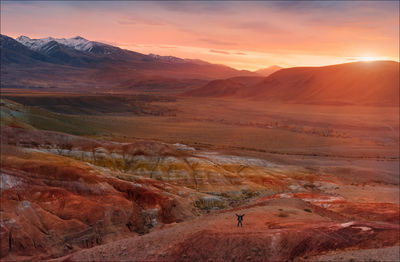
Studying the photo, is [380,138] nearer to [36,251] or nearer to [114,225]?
[114,225]

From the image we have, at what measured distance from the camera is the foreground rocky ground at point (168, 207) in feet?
52.5

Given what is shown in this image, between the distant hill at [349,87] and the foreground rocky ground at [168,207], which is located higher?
the distant hill at [349,87]

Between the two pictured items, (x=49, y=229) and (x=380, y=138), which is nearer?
(x=49, y=229)

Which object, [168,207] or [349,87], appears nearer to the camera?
[168,207]

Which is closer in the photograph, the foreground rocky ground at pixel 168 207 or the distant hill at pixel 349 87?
the foreground rocky ground at pixel 168 207

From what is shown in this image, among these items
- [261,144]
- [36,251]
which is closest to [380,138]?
[261,144]

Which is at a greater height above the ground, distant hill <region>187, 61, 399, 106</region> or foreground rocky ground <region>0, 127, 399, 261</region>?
distant hill <region>187, 61, 399, 106</region>

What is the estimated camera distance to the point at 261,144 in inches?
3282

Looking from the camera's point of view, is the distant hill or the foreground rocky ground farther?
the distant hill

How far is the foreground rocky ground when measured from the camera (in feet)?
52.5

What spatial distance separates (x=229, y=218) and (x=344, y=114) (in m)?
126

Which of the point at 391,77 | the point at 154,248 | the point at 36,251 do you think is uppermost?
the point at 391,77

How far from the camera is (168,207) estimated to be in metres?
35.0

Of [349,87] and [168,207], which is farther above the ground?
[349,87]
